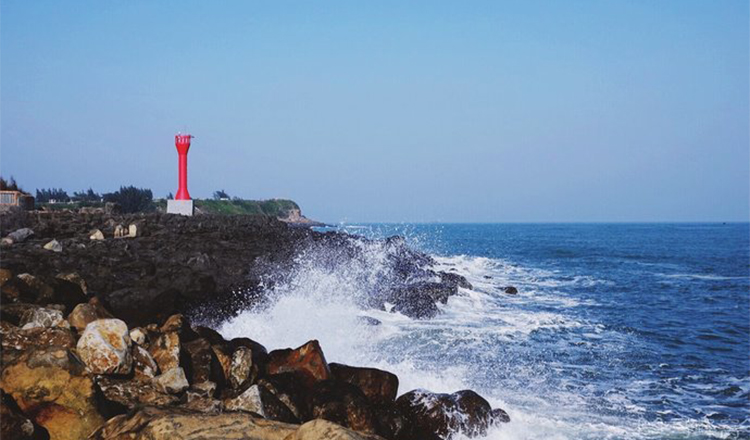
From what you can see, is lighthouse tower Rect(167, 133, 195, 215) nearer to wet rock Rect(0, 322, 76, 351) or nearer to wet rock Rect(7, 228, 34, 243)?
wet rock Rect(7, 228, 34, 243)

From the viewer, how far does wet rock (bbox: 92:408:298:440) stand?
13.6ft

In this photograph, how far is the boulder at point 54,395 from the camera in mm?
4918

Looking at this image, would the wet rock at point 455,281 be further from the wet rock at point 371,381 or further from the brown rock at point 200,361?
the brown rock at point 200,361

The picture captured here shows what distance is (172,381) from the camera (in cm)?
627

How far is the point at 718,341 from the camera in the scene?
49.8 ft

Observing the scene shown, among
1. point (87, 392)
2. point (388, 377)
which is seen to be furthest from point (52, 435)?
point (388, 377)

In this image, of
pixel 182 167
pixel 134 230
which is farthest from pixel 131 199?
pixel 134 230

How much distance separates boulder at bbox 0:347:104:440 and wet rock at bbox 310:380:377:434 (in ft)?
7.16

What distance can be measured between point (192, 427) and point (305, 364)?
10.3 ft

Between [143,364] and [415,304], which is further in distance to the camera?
[415,304]

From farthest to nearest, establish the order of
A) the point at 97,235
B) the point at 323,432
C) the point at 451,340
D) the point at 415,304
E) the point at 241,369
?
the point at 97,235 < the point at 415,304 < the point at 451,340 < the point at 241,369 < the point at 323,432

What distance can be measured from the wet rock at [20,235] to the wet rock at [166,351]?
1039cm

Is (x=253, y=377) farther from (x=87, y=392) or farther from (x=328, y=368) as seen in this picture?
(x=87, y=392)

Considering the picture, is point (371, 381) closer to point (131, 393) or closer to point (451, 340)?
point (131, 393)
